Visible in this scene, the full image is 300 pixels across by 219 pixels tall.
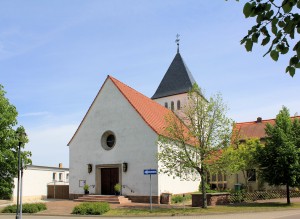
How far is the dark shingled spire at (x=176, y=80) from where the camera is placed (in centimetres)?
5206

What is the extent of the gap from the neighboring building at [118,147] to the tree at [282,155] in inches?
335

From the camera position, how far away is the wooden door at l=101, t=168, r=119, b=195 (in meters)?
30.9

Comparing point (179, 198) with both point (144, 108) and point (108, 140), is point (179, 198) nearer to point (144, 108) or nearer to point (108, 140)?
point (108, 140)

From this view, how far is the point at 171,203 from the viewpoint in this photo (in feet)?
92.5

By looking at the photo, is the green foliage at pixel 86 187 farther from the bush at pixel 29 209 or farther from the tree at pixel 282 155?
the tree at pixel 282 155

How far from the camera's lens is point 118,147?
30766 millimetres

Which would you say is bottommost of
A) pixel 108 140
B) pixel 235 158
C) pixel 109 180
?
pixel 109 180

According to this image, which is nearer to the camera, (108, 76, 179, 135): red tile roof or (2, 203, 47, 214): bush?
(2, 203, 47, 214): bush

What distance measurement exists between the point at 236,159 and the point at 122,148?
10847 millimetres

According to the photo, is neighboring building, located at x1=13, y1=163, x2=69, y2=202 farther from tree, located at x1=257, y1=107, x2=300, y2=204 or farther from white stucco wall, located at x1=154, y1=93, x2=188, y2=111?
tree, located at x1=257, y1=107, x2=300, y2=204

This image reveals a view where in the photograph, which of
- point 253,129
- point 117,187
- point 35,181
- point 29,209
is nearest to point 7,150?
point 29,209

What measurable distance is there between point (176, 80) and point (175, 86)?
4.33 ft

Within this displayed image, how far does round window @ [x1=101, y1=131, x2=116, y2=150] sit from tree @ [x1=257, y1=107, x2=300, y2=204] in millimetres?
12988

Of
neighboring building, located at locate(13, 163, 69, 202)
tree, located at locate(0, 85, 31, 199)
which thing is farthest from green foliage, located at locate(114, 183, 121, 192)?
neighboring building, located at locate(13, 163, 69, 202)
